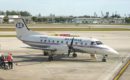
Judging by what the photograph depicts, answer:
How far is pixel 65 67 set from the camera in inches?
1293

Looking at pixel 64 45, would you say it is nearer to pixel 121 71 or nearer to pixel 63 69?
pixel 63 69

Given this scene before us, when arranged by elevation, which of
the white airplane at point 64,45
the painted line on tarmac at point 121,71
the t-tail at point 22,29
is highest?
the t-tail at point 22,29

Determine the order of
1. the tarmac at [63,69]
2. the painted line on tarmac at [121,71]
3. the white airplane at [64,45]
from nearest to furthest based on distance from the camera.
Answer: the painted line on tarmac at [121,71], the tarmac at [63,69], the white airplane at [64,45]

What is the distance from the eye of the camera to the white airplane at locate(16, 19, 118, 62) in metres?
37.3

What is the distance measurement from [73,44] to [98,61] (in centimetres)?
376

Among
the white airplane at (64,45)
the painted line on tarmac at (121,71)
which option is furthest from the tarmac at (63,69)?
the white airplane at (64,45)

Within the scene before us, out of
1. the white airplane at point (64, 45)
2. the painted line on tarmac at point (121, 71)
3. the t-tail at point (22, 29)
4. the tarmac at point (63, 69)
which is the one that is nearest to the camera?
the painted line on tarmac at point (121, 71)

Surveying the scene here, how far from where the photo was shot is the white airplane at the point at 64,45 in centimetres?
3734

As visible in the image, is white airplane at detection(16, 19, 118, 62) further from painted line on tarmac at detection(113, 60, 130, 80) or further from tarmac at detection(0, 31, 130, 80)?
painted line on tarmac at detection(113, 60, 130, 80)

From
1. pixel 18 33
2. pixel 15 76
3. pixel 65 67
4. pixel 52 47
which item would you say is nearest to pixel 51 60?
pixel 52 47

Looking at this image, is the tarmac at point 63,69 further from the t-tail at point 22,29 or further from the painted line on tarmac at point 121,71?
the t-tail at point 22,29

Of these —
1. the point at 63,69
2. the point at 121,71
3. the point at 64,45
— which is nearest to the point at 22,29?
the point at 64,45

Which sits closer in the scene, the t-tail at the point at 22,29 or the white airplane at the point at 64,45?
the white airplane at the point at 64,45

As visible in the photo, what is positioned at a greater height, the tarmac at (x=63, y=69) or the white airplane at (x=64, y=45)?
the white airplane at (x=64, y=45)
